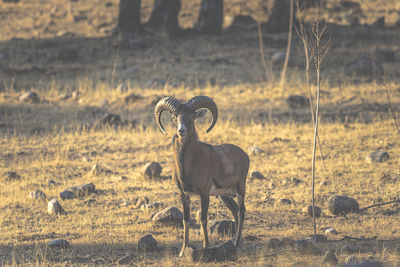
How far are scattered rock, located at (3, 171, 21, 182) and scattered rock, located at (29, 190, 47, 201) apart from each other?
1.29m

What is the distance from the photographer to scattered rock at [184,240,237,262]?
8.15 meters

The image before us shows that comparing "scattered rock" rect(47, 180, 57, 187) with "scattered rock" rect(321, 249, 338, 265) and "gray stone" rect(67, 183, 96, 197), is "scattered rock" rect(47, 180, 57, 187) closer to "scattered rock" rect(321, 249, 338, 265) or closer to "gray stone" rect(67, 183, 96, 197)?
"gray stone" rect(67, 183, 96, 197)

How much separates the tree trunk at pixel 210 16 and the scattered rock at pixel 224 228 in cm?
1805

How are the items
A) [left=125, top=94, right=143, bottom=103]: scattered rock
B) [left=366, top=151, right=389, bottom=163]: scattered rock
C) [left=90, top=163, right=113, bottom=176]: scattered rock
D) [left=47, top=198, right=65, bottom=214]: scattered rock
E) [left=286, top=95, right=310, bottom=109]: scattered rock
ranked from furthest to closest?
[left=125, top=94, right=143, bottom=103]: scattered rock → [left=286, top=95, right=310, bottom=109]: scattered rock → [left=366, top=151, right=389, bottom=163]: scattered rock → [left=90, top=163, right=113, bottom=176]: scattered rock → [left=47, top=198, right=65, bottom=214]: scattered rock

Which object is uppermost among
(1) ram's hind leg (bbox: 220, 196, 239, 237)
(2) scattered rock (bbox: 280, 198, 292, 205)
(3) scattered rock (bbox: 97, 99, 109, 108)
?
(3) scattered rock (bbox: 97, 99, 109, 108)

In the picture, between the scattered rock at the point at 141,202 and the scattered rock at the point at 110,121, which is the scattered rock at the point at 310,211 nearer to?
the scattered rock at the point at 141,202

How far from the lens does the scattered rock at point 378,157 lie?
44.6ft

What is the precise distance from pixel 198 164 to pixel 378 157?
6426mm

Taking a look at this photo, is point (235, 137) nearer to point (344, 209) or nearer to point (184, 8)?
point (344, 209)

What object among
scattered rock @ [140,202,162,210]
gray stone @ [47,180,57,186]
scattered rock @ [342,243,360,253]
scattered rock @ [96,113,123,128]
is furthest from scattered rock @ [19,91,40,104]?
scattered rock @ [342,243,360,253]

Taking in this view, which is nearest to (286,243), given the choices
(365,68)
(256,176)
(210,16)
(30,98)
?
(256,176)

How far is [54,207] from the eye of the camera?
1100 cm

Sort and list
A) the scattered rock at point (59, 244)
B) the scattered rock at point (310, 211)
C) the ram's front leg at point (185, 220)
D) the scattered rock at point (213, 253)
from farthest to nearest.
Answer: the scattered rock at point (310, 211) < the scattered rock at point (59, 244) < the ram's front leg at point (185, 220) < the scattered rock at point (213, 253)

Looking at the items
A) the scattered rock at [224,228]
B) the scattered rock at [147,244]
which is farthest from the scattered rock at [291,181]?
the scattered rock at [147,244]
